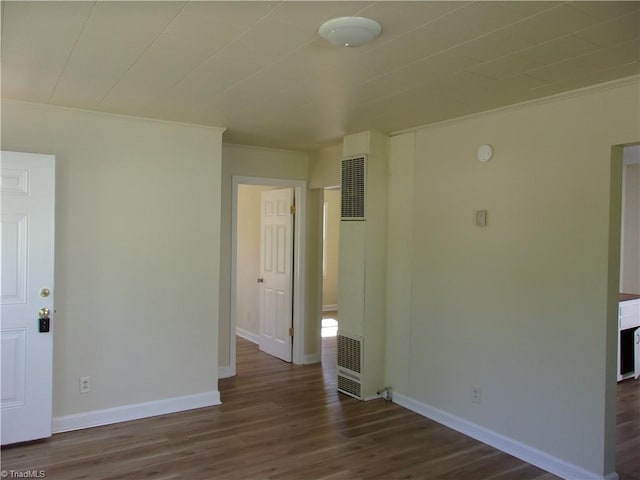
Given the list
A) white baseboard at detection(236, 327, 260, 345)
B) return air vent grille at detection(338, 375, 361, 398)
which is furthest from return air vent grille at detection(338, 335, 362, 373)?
white baseboard at detection(236, 327, 260, 345)

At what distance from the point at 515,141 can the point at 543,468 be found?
7.28ft

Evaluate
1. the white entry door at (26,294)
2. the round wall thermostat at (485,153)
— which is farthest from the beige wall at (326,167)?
the white entry door at (26,294)

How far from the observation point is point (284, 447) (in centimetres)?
347

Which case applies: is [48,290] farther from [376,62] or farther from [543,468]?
[543,468]

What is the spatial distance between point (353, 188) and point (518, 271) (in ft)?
5.56

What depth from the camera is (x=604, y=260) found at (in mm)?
2908

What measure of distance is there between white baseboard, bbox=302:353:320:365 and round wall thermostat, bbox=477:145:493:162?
314 cm

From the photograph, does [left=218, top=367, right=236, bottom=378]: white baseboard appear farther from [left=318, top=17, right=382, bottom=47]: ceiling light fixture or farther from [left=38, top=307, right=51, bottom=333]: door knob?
[left=318, top=17, right=382, bottom=47]: ceiling light fixture

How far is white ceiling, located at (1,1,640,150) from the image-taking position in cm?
201

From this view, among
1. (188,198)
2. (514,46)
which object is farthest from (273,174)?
(514,46)

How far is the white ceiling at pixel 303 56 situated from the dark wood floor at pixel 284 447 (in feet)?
8.04

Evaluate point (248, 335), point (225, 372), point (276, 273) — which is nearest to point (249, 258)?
point (276, 273)

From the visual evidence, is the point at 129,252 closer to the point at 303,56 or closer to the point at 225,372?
the point at 225,372

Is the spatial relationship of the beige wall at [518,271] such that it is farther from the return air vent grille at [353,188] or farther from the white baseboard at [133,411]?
the white baseboard at [133,411]
